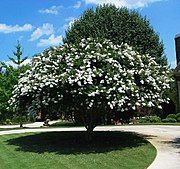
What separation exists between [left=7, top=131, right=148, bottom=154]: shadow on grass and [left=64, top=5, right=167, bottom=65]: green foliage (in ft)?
44.9

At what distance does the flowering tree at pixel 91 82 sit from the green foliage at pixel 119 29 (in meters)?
15.0

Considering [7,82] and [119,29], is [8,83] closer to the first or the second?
[7,82]

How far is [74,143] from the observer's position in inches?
734

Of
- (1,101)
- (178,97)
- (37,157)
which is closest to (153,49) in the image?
(178,97)

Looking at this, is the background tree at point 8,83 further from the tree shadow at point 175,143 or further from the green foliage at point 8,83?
the tree shadow at point 175,143

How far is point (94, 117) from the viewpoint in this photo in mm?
18781

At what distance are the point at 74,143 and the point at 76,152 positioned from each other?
2.46 metres

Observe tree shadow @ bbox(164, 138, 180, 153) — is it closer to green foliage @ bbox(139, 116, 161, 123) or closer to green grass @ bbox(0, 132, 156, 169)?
green grass @ bbox(0, 132, 156, 169)

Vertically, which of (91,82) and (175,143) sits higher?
(91,82)

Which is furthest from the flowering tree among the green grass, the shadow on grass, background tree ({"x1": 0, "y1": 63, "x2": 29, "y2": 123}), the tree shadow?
background tree ({"x1": 0, "y1": 63, "x2": 29, "y2": 123})

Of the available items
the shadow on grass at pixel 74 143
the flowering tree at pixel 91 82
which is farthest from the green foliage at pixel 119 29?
the flowering tree at pixel 91 82

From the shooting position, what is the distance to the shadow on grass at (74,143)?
16.8 metres

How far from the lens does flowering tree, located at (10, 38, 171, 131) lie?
1628 centimetres

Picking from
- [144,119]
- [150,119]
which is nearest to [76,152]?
[150,119]
